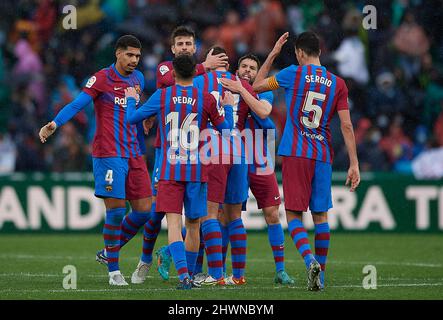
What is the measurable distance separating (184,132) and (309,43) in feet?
4.87

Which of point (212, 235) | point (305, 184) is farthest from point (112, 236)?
point (305, 184)

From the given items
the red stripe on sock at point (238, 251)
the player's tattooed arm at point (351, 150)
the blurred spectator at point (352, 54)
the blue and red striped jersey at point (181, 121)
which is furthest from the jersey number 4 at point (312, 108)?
the blurred spectator at point (352, 54)

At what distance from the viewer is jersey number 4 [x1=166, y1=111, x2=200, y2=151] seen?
1002cm

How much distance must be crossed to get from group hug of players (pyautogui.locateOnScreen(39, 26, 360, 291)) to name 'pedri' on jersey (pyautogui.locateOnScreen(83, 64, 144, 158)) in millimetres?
10

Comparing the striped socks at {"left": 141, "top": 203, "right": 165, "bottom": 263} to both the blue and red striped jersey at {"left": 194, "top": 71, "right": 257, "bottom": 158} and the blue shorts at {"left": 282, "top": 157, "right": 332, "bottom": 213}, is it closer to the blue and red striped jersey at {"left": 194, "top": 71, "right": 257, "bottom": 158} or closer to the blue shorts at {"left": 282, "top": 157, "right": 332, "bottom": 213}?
the blue and red striped jersey at {"left": 194, "top": 71, "right": 257, "bottom": 158}

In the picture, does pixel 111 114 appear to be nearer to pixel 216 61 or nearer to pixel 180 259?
pixel 216 61

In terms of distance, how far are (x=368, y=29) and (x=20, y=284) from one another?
35.5ft

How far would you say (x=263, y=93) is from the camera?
1144cm

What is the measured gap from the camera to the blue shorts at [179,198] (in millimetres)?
10086

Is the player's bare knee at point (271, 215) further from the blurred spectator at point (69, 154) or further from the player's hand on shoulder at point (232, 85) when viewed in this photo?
the blurred spectator at point (69, 154)

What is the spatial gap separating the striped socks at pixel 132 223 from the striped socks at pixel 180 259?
1.42 meters
